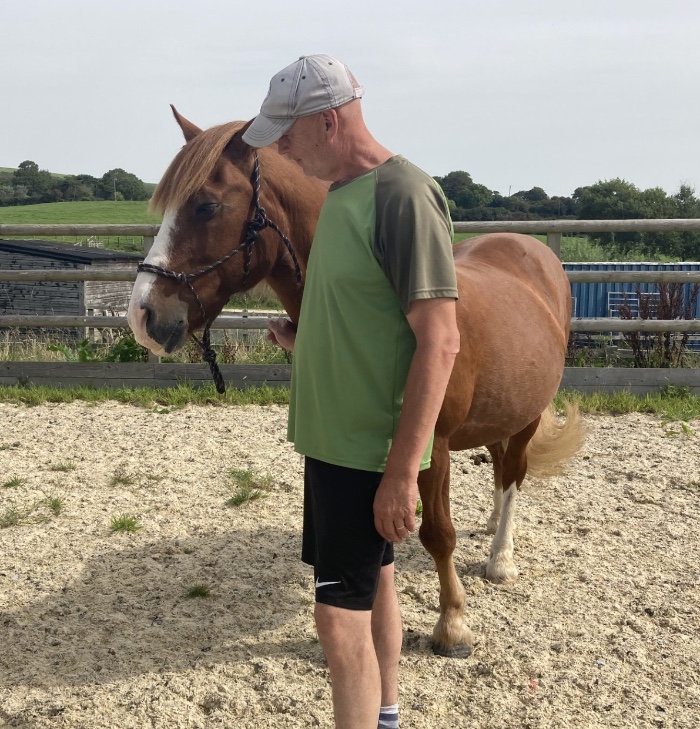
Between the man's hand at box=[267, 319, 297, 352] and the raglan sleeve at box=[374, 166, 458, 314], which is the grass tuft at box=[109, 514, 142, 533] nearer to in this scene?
the man's hand at box=[267, 319, 297, 352]

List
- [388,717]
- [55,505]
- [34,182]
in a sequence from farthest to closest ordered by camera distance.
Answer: [34,182] → [55,505] → [388,717]

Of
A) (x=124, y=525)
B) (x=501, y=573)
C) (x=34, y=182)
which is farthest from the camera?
(x=34, y=182)

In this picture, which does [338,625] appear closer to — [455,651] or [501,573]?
[455,651]

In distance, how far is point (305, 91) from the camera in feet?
5.65

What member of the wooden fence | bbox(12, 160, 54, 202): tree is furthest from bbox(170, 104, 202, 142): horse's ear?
bbox(12, 160, 54, 202): tree

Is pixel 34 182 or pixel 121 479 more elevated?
pixel 34 182

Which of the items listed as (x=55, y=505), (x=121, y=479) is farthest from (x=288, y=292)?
(x=121, y=479)

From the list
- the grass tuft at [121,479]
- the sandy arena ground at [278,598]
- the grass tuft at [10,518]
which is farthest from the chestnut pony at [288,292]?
the grass tuft at [121,479]

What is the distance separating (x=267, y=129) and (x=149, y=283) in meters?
0.81

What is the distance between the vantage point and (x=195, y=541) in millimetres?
4020

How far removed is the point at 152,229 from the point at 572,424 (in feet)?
14.0

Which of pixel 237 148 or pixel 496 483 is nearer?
pixel 237 148

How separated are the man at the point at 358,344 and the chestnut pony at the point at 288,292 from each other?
674 mm

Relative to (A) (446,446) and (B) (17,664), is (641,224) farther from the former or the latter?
(B) (17,664)
